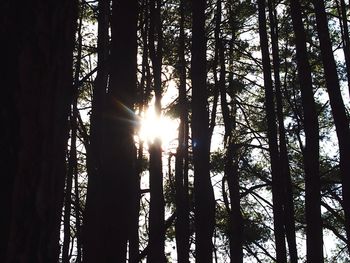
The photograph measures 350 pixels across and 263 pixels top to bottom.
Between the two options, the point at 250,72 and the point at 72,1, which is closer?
the point at 72,1

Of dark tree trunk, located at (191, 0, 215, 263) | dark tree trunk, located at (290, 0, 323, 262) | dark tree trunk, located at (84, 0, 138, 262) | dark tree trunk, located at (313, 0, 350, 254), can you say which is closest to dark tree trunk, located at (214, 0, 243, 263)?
dark tree trunk, located at (191, 0, 215, 263)

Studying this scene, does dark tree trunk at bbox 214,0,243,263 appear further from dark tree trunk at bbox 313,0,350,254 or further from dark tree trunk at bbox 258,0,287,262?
dark tree trunk at bbox 313,0,350,254

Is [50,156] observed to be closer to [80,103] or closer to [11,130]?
[11,130]

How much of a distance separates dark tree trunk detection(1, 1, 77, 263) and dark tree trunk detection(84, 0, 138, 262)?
1.96 meters

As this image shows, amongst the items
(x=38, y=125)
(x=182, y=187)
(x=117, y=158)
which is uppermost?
(x=182, y=187)

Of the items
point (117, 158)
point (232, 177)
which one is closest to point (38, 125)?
point (117, 158)

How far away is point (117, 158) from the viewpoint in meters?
3.19

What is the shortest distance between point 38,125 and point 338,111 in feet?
19.3

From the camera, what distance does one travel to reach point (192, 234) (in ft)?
34.8

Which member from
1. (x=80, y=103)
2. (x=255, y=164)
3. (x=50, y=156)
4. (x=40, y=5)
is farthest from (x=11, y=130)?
(x=255, y=164)

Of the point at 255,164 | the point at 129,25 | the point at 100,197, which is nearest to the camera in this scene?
the point at 100,197

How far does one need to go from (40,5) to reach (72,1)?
5.4 inches

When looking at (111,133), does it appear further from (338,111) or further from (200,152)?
(338,111)

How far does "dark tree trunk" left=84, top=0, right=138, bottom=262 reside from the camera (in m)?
3.05
